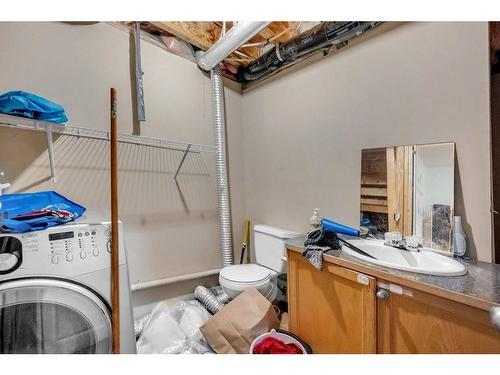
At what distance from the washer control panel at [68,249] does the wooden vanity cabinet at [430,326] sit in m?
1.21

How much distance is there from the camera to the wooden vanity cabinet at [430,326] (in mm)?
771

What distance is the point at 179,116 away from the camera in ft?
6.63

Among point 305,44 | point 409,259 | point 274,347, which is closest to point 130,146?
point 305,44

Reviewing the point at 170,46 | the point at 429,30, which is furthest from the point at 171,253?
the point at 429,30

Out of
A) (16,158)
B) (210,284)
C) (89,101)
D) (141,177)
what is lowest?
(210,284)

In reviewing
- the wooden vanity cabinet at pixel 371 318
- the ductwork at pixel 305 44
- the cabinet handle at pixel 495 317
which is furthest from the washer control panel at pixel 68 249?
the ductwork at pixel 305 44

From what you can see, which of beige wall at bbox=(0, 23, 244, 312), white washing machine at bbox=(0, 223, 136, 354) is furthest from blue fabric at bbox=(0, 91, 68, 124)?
white washing machine at bbox=(0, 223, 136, 354)

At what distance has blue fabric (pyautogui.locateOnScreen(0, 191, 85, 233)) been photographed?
81 cm

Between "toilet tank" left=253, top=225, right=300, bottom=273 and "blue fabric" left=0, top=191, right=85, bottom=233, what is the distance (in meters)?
1.37

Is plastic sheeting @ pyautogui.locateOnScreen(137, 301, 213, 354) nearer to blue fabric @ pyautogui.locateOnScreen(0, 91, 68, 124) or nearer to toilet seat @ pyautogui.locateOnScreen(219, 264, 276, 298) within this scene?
toilet seat @ pyautogui.locateOnScreen(219, 264, 276, 298)

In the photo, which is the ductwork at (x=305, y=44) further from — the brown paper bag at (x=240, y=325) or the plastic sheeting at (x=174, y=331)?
the plastic sheeting at (x=174, y=331)
